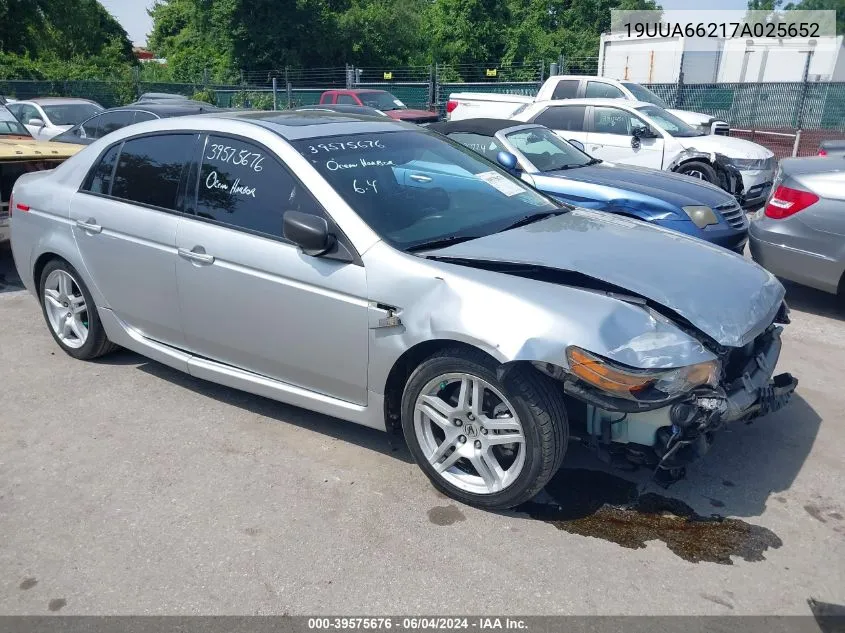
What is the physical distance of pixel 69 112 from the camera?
14852mm

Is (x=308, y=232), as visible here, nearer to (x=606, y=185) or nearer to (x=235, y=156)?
(x=235, y=156)

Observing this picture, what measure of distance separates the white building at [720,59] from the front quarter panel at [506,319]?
95.5ft

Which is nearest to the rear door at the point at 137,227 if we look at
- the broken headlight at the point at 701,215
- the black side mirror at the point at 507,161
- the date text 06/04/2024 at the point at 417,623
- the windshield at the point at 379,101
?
A: the date text 06/04/2024 at the point at 417,623

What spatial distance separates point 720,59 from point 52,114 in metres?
27.7

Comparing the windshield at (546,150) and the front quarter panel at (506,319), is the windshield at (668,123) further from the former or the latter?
the front quarter panel at (506,319)

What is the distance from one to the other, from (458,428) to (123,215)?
2466mm

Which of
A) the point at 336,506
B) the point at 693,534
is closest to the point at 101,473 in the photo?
the point at 336,506

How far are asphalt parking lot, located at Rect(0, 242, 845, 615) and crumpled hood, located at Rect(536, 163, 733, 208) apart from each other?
2803 mm

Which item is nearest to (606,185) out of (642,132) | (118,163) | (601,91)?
(642,132)

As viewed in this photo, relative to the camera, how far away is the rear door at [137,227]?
4336 mm

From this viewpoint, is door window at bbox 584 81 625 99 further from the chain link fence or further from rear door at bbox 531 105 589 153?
the chain link fence

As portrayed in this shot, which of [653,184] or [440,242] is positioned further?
[653,184]

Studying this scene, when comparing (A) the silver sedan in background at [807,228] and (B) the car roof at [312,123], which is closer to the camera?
(B) the car roof at [312,123]

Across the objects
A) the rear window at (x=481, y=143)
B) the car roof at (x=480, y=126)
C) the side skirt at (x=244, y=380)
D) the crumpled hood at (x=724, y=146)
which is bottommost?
the side skirt at (x=244, y=380)
